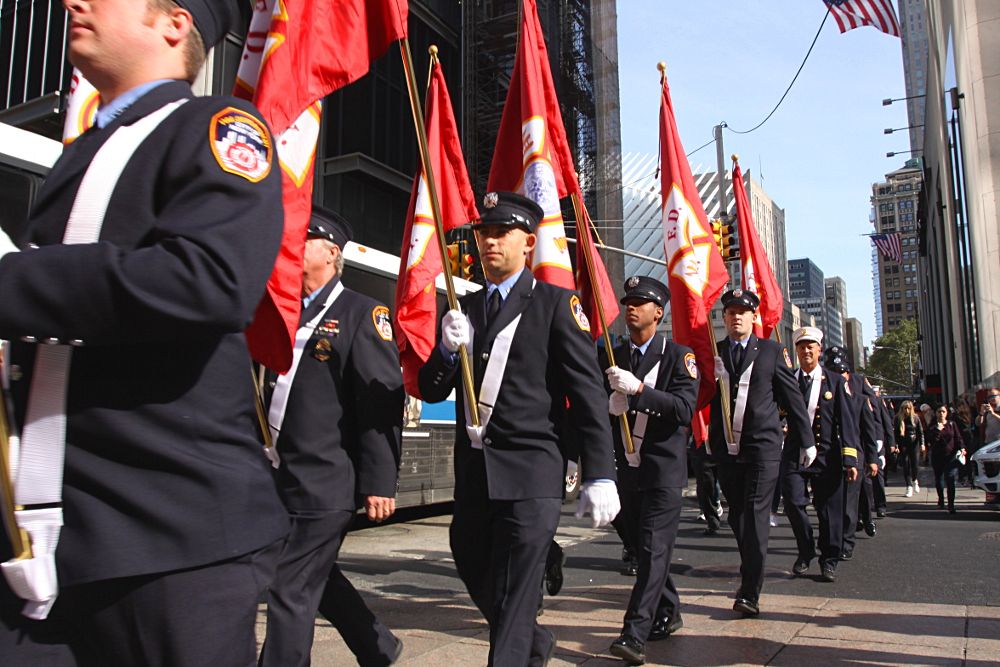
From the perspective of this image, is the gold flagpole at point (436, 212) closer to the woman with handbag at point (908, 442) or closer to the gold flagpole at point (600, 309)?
the gold flagpole at point (600, 309)

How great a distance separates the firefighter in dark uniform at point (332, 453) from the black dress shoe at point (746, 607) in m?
2.72

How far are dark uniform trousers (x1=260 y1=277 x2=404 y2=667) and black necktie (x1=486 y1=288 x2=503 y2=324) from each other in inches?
17.1

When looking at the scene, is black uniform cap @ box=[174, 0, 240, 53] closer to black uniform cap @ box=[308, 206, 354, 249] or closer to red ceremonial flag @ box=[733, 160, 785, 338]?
black uniform cap @ box=[308, 206, 354, 249]

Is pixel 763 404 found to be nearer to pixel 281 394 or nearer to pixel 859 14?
pixel 281 394

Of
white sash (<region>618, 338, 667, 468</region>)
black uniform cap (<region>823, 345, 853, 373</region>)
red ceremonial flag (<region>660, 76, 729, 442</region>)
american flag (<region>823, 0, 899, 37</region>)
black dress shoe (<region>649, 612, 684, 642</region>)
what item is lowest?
black dress shoe (<region>649, 612, 684, 642</region>)

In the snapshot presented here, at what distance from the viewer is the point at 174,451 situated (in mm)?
1603

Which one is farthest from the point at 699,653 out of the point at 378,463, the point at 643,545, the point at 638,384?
the point at 378,463

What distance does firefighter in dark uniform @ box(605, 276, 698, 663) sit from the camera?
4785mm

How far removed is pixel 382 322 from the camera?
387 cm

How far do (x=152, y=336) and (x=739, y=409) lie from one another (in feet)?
17.4

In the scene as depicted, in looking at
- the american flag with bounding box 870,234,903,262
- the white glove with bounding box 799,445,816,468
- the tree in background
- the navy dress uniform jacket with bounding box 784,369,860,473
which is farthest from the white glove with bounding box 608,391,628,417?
the tree in background

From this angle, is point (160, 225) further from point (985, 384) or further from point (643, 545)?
point (985, 384)

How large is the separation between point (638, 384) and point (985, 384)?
27642 millimetres

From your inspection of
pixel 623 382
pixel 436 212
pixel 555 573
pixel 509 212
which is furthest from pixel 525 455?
pixel 555 573
